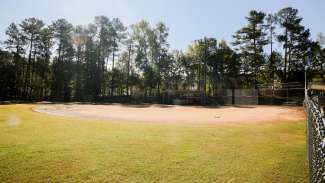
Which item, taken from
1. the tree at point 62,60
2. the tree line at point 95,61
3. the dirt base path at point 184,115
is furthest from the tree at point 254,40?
the tree at point 62,60

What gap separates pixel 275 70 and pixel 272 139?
35779 millimetres

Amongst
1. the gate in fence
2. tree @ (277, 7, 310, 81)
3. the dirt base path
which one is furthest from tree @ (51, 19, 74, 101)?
the gate in fence

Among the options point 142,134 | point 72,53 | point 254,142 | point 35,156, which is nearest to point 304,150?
point 254,142

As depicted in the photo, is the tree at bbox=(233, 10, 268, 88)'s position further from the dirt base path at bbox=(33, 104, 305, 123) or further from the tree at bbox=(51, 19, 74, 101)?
the tree at bbox=(51, 19, 74, 101)

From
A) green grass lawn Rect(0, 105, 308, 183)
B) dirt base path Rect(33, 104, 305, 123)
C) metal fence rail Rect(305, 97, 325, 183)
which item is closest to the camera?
metal fence rail Rect(305, 97, 325, 183)

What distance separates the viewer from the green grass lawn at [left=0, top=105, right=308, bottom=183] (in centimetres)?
409

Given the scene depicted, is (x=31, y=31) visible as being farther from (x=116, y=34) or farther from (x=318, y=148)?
(x=318, y=148)

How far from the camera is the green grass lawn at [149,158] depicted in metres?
4.09

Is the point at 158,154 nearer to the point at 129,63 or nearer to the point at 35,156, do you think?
the point at 35,156

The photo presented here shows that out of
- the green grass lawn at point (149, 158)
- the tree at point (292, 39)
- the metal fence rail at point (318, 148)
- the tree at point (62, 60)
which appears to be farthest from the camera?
the tree at point (62, 60)

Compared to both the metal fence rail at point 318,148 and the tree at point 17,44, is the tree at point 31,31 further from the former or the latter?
the metal fence rail at point 318,148

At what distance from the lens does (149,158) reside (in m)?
5.10

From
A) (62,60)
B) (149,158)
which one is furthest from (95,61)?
(149,158)

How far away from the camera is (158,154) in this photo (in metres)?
5.41
